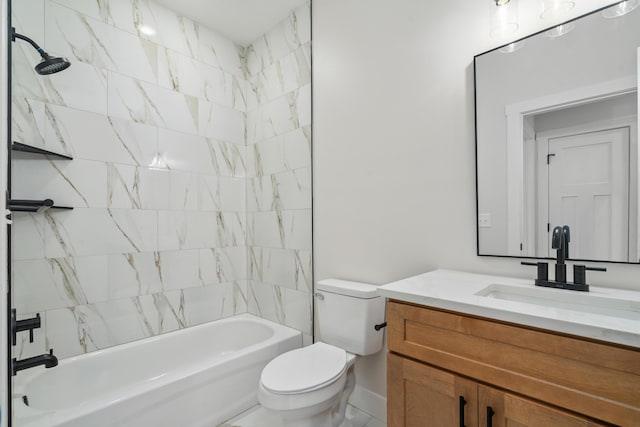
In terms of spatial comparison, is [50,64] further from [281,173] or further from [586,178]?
[586,178]

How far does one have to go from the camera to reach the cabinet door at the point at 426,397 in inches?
40.5

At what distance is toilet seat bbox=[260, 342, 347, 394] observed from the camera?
147 centimetres

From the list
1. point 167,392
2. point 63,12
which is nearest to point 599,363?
point 167,392

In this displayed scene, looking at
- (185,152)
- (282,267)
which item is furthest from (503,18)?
(185,152)

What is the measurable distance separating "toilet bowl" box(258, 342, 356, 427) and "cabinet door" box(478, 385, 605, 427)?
28.7 inches

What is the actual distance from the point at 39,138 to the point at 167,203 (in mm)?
795

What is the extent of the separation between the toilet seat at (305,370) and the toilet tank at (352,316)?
0.08 m

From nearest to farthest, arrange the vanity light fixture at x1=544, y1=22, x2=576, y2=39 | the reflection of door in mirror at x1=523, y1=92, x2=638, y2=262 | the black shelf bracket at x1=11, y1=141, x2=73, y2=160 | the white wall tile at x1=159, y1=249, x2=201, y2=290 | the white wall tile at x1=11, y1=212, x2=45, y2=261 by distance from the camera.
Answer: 1. the reflection of door in mirror at x1=523, y1=92, x2=638, y2=262
2. the vanity light fixture at x1=544, y1=22, x2=576, y2=39
3. the black shelf bracket at x1=11, y1=141, x2=73, y2=160
4. the white wall tile at x1=11, y1=212, x2=45, y2=261
5. the white wall tile at x1=159, y1=249, x2=201, y2=290

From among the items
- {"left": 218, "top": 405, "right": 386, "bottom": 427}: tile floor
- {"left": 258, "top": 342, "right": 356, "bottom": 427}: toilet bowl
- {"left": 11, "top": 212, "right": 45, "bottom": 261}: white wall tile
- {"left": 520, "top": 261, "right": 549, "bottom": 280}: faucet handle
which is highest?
{"left": 11, "top": 212, "right": 45, "bottom": 261}: white wall tile

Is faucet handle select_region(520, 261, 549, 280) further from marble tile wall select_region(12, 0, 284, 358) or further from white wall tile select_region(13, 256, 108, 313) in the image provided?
white wall tile select_region(13, 256, 108, 313)

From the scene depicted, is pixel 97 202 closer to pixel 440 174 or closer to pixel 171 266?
pixel 171 266

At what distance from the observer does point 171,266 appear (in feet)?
7.73

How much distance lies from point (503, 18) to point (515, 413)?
160 centimetres

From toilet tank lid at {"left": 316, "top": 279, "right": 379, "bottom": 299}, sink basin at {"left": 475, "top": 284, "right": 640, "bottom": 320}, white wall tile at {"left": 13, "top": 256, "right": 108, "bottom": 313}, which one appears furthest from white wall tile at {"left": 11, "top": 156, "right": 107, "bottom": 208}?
sink basin at {"left": 475, "top": 284, "right": 640, "bottom": 320}
